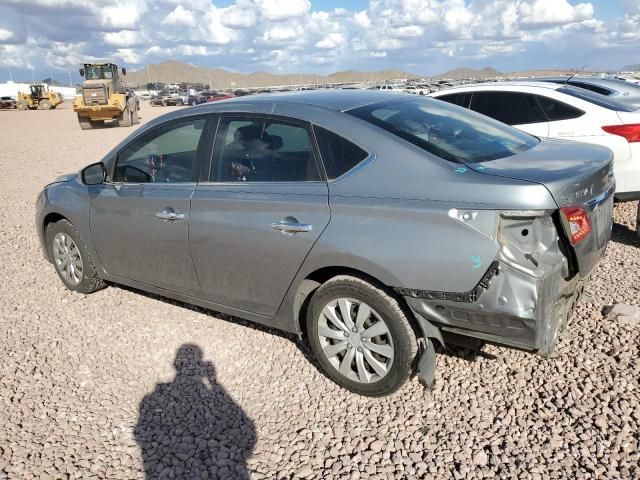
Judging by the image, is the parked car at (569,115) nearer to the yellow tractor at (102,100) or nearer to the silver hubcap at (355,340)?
the silver hubcap at (355,340)

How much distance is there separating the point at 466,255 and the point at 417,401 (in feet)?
3.45

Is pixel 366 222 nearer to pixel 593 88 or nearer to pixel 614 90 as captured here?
pixel 614 90

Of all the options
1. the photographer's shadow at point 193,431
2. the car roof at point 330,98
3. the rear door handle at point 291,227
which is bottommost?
the photographer's shadow at point 193,431

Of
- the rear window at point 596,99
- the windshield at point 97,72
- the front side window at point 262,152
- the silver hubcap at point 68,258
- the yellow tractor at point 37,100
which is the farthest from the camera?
the yellow tractor at point 37,100

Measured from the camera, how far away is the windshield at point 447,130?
3.01 m

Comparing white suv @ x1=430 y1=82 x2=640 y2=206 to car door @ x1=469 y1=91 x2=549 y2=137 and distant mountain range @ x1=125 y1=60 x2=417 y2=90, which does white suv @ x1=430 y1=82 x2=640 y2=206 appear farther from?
distant mountain range @ x1=125 y1=60 x2=417 y2=90

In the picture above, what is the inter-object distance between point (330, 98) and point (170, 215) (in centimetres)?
136

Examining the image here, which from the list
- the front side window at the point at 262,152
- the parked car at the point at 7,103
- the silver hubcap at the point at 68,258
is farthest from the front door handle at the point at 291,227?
the parked car at the point at 7,103

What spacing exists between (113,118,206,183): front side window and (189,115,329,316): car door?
22 cm

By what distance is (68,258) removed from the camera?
16.3ft

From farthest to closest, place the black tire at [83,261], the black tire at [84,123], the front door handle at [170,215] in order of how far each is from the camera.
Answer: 1. the black tire at [84,123]
2. the black tire at [83,261]
3. the front door handle at [170,215]

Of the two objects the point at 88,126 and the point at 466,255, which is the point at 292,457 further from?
the point at 88,126

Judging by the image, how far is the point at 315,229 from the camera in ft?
10.0

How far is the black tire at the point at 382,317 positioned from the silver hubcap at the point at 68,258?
265 cm
